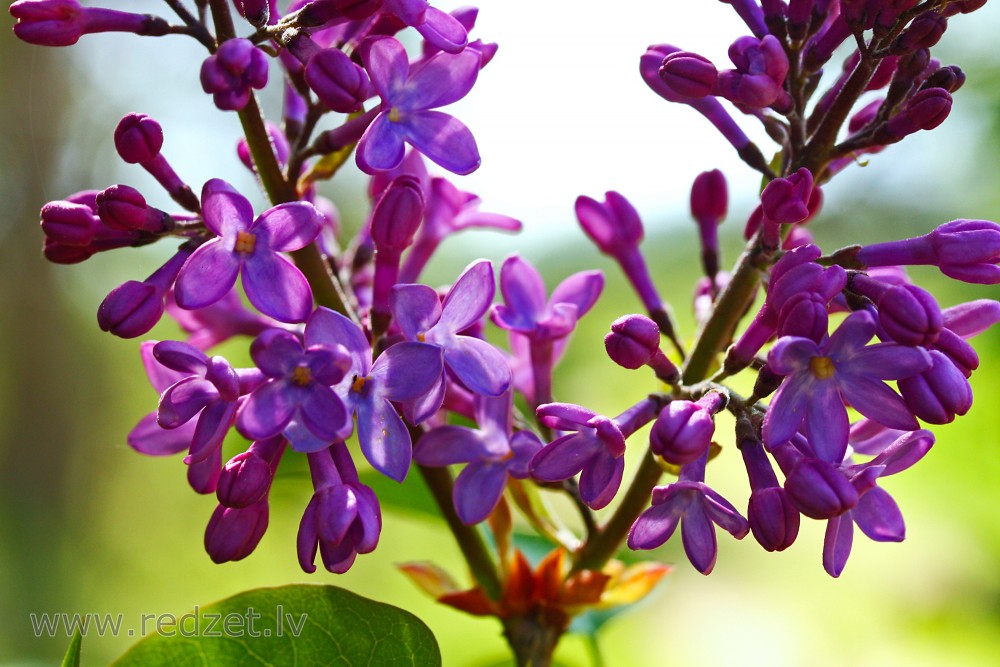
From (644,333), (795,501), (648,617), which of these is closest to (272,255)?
(644,333)

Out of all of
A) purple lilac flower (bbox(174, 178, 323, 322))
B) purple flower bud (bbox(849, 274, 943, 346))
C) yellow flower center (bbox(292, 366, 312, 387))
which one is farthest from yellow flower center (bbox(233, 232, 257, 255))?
purple flower bud (bbox(849, 274, 943, 346))

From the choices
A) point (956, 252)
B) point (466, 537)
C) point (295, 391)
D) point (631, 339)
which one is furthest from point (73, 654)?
point (956, 252)

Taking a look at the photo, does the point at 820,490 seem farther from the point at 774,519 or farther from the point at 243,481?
the point at 243,481

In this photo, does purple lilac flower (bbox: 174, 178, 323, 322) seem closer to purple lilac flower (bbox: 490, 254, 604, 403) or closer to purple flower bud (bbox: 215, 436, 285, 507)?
purple flower bud (bbox: 215, 436, 285, 507)

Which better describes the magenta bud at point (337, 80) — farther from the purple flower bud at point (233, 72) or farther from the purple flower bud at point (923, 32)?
the purple flower bud at point (923, 32)

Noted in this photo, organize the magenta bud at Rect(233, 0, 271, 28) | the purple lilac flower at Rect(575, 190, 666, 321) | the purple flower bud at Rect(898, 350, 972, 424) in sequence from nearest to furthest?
the purple flower bud at Rect(898, 350, 972, 424)
the magenta bud at Rect(233, 0, 271, 28)
the purple lilac flower at Rect(575, 190, 666, 321)
